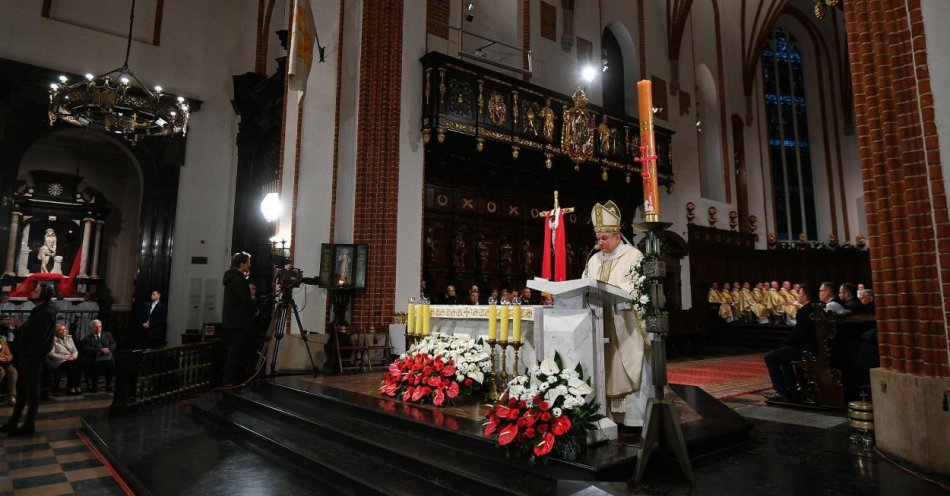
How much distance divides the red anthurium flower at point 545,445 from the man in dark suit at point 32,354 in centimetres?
549

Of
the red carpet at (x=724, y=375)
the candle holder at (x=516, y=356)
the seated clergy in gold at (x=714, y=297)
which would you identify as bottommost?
the red carpet at (x=724, y=375)

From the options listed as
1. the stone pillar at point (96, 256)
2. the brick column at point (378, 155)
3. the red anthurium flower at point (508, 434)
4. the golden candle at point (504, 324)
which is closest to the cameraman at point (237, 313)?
the brick column at point (378, 155)

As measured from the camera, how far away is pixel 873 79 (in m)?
3.96

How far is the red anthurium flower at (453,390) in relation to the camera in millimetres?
4797

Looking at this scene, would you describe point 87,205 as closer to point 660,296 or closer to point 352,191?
point 352,191

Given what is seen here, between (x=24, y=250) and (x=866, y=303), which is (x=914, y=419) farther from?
(x=24, y=250)

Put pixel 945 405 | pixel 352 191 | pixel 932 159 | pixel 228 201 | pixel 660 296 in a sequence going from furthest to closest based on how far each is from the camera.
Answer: pixel 228 201 → pixel 352 191 → pixel 932 159 → pixel 945 405 → pixel 660 296

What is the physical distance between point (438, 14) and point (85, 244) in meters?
11.8

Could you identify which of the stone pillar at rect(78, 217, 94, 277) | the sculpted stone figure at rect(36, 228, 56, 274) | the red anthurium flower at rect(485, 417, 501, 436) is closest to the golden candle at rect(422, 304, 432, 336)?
the red anthurium flower at rect(485, 417, 501, 436)

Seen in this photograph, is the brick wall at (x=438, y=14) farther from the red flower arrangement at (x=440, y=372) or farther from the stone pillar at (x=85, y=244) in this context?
the stone pillar at (x=85, y=244)

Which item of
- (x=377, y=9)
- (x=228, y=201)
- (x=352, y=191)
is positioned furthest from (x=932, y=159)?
(x=228, y=201)

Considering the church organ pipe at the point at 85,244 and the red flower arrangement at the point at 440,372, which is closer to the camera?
the red flower arrangement at the point at 440,372

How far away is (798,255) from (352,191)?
16.6 m

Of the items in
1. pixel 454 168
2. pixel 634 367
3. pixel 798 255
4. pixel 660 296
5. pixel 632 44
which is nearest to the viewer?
pixel 660 296
